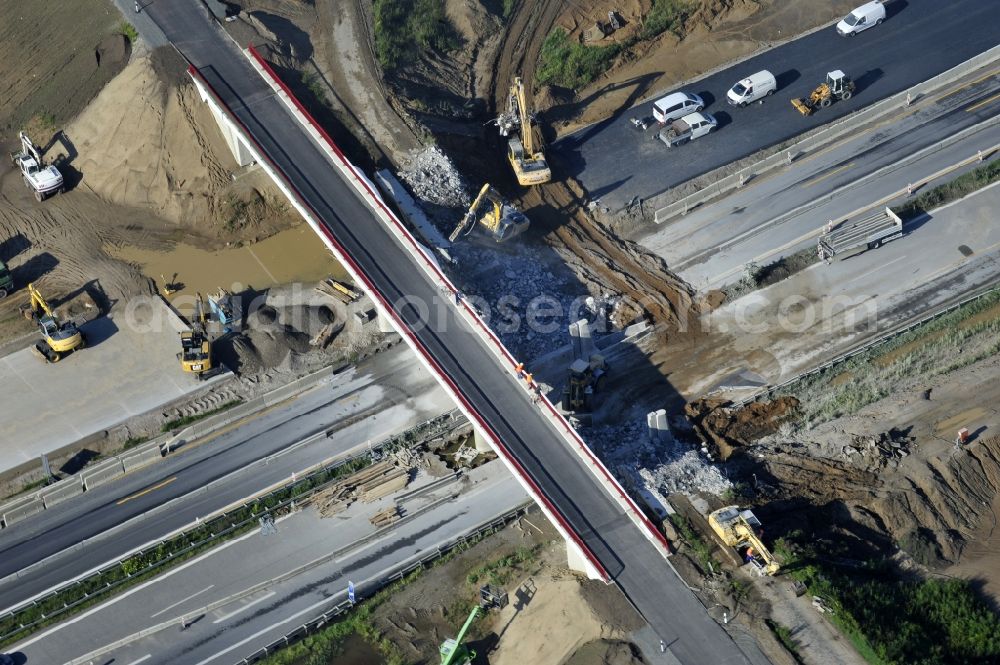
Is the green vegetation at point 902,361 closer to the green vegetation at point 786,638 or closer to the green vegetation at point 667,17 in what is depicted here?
the green vegetation at point 786,638

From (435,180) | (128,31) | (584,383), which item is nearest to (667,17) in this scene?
(435,180)

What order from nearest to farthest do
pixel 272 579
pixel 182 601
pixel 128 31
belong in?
pixel 182 601 < pixel 272 579 < pixel 128 31

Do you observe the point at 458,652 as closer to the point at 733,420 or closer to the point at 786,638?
the point at 786,638

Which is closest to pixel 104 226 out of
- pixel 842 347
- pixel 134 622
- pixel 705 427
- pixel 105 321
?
pixel 105 321

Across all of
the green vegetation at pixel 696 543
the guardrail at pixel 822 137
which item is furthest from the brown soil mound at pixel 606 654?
the guardrail at pixel 822 137

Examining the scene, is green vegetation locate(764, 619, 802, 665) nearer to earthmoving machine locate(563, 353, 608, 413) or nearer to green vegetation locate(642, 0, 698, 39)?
earthmoving machine locate(563, 353, 608, 413)

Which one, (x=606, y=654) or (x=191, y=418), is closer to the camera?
(x=606, y=654)

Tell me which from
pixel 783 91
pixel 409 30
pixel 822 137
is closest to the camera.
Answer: pixel 822 137
